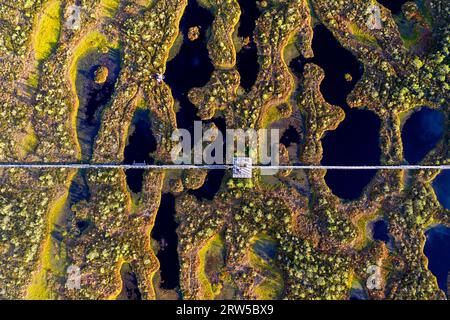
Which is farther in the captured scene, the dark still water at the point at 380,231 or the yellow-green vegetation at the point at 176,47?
the yellow-green vegetation at the point at 176,47

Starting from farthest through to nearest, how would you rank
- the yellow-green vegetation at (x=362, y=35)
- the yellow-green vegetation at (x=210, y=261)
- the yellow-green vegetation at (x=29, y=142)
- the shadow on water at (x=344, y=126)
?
the yellow-green vegetation at (x=29, y=142)
the yellow-green vegetation at (x=362, y=35)
the shadow on water at (x=344, y=126)
the yellow-green vegetation at (x=210, y=261)

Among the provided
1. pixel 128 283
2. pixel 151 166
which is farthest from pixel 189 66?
pixel 128 283

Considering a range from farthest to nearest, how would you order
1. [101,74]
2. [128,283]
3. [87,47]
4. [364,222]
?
[87,47]
[101,74]
[128,283]
[364,222]

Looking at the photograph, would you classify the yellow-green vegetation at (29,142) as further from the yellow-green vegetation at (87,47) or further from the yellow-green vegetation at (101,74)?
the yellow-green vegetation at (101,74)

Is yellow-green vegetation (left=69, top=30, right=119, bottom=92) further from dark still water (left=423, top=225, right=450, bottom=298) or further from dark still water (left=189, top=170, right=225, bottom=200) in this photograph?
dark still water (left=423, top=225, right=450, bottom=298)

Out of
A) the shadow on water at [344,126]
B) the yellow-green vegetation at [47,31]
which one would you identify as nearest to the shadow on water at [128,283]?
the shadow on water at [344,126]

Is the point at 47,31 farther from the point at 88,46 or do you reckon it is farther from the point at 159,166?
the point at 159,166
